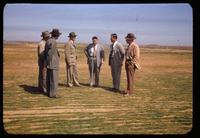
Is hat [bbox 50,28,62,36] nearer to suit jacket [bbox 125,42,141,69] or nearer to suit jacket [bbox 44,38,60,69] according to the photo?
suit jacket [bbox 44,38,60,69]

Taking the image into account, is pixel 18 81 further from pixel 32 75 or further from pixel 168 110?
pixel 168 110

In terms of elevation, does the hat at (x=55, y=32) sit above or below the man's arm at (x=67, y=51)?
above

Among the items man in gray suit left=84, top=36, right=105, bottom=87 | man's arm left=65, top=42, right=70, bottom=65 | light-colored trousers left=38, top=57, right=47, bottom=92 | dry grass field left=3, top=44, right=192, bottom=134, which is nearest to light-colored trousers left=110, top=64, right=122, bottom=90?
dry grass field left=3, top=44, right=192, bottom=134

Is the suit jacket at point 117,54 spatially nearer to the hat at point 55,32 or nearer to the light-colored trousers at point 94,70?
the light-colored trousers at point 94,70

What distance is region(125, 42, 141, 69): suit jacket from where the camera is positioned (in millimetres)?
5770

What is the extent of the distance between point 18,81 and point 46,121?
7.57ft

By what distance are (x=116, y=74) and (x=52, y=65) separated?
57.7 inches

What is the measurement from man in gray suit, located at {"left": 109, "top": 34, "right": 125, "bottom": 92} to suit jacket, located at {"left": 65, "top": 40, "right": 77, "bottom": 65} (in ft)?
2.54

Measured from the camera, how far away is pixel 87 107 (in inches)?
208

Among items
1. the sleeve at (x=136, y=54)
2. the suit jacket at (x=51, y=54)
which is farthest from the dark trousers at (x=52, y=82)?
the sleeve at (x=136, y=54)

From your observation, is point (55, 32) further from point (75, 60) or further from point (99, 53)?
point (99, 53)

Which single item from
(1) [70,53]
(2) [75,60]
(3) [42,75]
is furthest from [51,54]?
(2) [75,60]

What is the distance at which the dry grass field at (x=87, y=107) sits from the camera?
4645 mm
